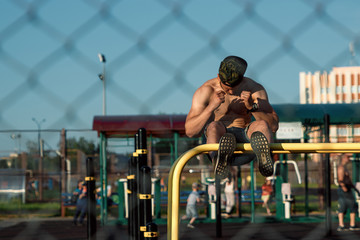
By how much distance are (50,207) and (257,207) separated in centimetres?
516

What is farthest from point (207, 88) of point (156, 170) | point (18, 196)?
point (18, 196)

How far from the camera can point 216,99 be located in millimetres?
2889

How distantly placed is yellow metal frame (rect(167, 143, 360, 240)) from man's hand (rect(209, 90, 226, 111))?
0.35 m

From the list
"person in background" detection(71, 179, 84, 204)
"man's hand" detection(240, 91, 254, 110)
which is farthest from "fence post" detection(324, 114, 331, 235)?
"person in background" detection(71, 179, 84, 204)

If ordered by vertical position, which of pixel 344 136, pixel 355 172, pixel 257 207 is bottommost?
pixel 257 207

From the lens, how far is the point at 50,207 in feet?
45.1

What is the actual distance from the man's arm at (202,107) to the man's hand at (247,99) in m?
0.14

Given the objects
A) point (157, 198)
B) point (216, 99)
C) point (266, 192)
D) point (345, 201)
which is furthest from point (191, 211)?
point (216, 99)

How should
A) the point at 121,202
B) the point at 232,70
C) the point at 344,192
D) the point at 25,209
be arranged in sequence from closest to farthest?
the point at 232,70
the point at 344,192
the point at 121,202
the point at 25,209

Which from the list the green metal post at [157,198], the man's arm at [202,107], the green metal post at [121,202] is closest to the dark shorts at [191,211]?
the green metal post at [157,198]

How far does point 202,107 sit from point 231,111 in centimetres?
34

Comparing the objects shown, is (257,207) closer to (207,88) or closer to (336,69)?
(207,88)

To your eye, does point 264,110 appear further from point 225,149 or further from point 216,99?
point 225,149

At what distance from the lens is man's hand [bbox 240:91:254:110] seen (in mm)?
2994
